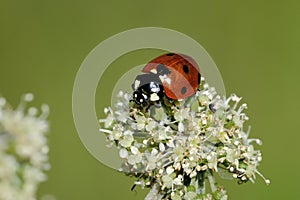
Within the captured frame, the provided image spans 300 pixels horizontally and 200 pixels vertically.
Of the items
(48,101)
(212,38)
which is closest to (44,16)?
(48,101)

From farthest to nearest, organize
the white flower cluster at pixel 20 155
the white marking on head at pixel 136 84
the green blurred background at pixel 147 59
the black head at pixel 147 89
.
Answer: the green blurred background at pixel 147 59 → the white marking on head at pixel 136 84 → the black head at pixel 147 89 → the white flower cluster at pixel 20 155

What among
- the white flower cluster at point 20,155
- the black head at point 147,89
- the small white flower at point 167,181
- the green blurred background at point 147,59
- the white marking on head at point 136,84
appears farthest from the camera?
the green blurred background at point 147,59

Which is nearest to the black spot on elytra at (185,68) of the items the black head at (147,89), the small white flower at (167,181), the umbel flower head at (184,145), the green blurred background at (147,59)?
the black head at (147,89)

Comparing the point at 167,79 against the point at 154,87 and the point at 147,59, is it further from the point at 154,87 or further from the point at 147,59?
the point at 147,59

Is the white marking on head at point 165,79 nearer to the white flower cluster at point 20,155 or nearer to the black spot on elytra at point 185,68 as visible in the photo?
the black spot on elytra at point 185,68

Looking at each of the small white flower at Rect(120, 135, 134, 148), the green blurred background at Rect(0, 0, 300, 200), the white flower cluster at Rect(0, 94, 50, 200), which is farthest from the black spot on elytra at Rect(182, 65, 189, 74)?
the green blurred background at Rect(0, 0, 300, 200)

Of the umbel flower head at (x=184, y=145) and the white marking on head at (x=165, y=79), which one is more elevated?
the white marking on head at (x=165, y=79)

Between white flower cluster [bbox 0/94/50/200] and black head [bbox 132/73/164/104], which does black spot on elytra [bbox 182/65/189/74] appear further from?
white flower cluster [bbox 0/94/50/200]
